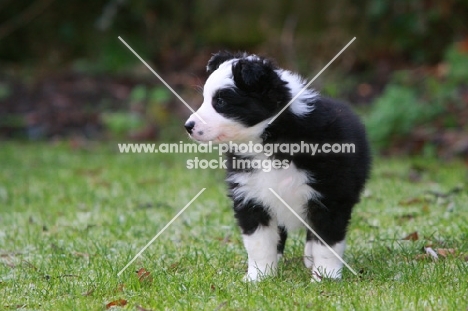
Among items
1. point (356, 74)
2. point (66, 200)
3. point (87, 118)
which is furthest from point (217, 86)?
point (356, 74)

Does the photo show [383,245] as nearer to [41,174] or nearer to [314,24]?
[41,174]

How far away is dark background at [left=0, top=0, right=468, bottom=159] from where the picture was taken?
1257cm

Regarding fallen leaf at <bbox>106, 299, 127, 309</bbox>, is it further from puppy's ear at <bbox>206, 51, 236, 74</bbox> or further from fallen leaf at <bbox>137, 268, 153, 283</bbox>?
puppy's ear at <bbox>206, 51, 236, 74</bbox>

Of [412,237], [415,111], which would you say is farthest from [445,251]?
[415,111]

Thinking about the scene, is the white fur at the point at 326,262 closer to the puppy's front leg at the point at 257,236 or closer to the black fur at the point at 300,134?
the black fur at the point at 300,134

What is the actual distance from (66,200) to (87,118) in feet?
18.4

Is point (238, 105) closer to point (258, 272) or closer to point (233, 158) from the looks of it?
point (233, 158)

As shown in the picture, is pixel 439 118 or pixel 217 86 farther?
pixel 439 118

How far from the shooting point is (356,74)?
563 inches

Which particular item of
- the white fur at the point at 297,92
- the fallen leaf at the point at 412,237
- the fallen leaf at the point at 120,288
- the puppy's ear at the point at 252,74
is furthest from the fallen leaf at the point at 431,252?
the fallen leaf at the point at 120,288

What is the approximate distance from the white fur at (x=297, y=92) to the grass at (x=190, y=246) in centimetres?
98

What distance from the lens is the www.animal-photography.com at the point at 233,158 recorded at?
4.27 metres

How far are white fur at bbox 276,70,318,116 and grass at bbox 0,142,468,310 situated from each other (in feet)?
3.20

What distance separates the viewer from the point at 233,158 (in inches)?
177
